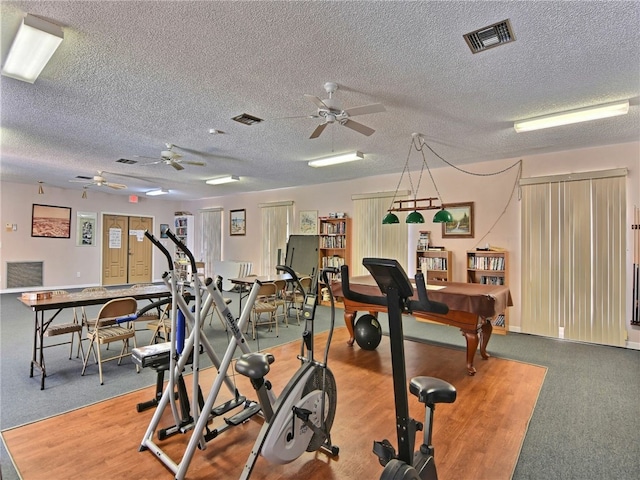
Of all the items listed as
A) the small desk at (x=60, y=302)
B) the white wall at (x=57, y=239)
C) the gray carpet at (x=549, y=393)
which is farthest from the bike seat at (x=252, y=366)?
the white wall at (x=57, y=239)

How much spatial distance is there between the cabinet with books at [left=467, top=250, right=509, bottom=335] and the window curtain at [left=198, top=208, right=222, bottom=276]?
766cm

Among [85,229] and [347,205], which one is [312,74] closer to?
[347,205]

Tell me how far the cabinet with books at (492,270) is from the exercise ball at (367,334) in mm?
2352

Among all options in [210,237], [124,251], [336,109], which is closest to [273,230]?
[210,237]

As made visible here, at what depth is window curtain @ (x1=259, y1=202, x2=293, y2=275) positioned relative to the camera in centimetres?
906

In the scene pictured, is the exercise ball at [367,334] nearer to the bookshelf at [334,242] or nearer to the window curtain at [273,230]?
the bookshelf at [334,242]

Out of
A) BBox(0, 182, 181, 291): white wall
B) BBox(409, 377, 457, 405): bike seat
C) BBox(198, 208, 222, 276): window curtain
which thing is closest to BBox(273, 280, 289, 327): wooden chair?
BBox(409, 377, 457, 405): bike seat

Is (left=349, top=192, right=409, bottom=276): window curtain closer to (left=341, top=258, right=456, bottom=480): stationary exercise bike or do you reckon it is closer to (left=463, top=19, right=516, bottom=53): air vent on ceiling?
(left=463, top=19, right=516, bottom=53): air vent on ceiling

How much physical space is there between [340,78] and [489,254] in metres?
4.23

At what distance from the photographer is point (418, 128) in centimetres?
436

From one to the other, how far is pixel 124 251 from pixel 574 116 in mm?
11720

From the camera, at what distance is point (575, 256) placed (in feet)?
16.8

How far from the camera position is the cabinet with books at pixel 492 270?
220 inches

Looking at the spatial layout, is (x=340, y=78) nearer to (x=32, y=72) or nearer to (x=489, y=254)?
(x=32, y=72)
